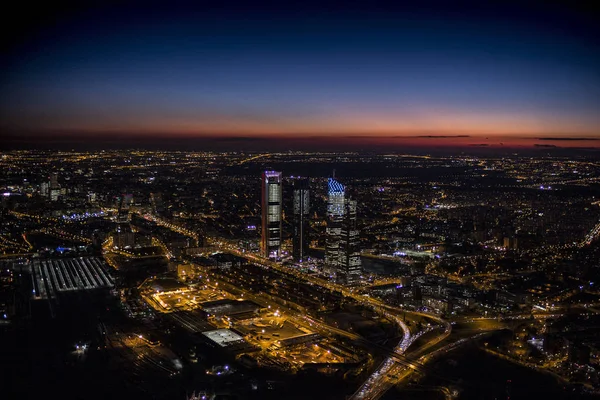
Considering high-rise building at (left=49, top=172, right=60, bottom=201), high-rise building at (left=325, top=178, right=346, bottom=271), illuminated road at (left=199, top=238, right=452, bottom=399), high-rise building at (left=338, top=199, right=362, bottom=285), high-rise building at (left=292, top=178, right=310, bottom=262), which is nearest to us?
illuminated road at (left=199, top=238, right=452, bottom=399)

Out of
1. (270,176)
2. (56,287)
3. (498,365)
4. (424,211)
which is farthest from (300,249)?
(424,211)

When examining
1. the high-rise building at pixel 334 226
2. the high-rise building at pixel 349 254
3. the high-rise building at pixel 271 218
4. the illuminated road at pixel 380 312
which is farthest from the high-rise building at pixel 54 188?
the high-rise building at pixel 349 254

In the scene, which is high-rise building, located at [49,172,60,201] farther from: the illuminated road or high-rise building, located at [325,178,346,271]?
high-rise building, located at [325,178,346,271]

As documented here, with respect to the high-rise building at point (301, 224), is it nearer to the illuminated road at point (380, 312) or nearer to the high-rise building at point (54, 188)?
the illuminated road at point (380, 312)

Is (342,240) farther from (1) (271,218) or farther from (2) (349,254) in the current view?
(1) (271,218)

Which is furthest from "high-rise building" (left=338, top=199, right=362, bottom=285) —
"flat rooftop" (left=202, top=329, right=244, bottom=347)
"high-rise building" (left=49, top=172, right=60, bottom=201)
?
"high-rise building" (left=49, top=172, right=60, bottom=201)

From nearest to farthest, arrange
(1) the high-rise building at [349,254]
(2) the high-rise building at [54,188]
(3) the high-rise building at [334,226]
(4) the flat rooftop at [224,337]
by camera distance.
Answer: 1. (4) the flat rooftop at [224,337]
2. (1) the high-rise building at [349,254]
3. (3) the high-rise building at [334,226]
4. (2) the high-rise building at [54,188]

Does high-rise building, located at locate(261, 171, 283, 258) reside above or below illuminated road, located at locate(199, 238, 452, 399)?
above
